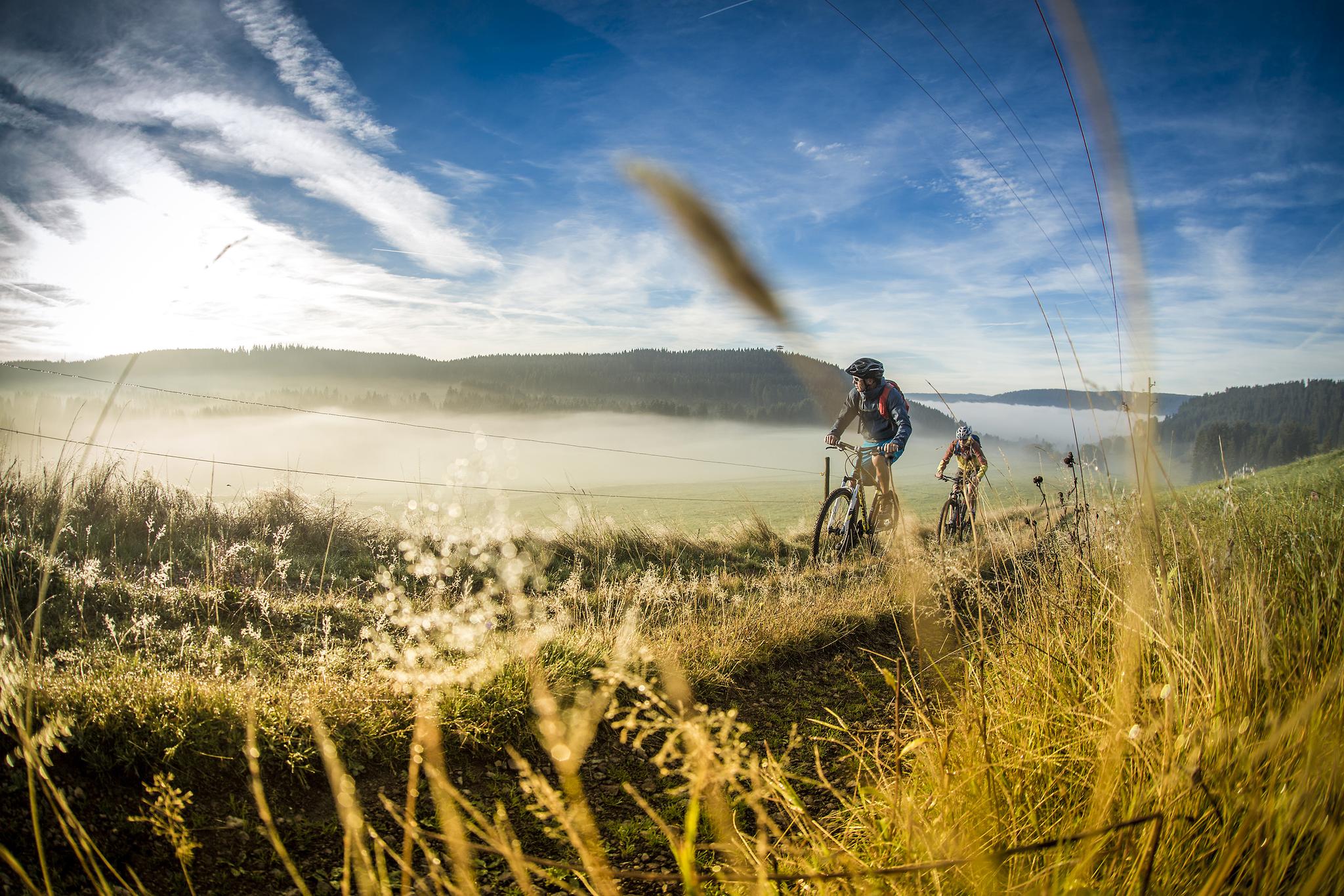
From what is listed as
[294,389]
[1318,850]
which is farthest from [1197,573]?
[294,389]

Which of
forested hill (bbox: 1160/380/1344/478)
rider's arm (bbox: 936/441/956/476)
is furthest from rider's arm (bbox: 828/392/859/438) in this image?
forested hill (bbox: 1160/380/1344/478)

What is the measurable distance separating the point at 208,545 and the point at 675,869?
803 centimetres

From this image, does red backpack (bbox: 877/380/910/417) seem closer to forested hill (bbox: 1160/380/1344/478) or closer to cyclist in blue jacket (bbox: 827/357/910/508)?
cyclist in blue jacket (bbox: 827/357/910/508)

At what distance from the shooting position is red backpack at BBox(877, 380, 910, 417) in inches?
337

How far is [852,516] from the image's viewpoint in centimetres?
866

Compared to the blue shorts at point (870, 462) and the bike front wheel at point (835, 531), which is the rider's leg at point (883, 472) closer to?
the blue shorts at point (870, 462)

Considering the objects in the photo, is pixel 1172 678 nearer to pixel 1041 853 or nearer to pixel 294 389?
pixel 1041 853

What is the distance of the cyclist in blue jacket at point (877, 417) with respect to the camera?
8.48 metres

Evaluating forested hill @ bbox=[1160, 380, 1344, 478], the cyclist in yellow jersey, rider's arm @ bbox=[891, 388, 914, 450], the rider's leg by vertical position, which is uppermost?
forested hill @ bbox=[1160, 380, 1344, 478]

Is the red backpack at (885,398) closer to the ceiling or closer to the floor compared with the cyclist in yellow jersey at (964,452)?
closer to the ceiling

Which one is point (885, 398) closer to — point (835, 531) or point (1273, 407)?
point (835, 531)

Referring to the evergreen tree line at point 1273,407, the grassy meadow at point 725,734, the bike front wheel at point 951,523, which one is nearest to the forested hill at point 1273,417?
the evergreen tree line at point 1273,407

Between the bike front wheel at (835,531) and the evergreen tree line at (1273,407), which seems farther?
the evergreen tree line at (1273,407)

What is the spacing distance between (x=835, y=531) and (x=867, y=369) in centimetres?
218
